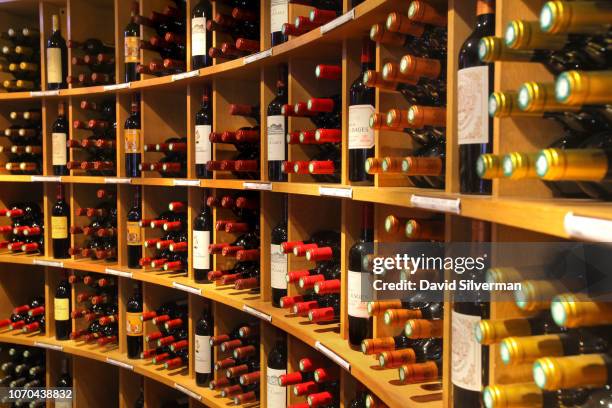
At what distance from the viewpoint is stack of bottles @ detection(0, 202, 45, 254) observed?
8.94ft

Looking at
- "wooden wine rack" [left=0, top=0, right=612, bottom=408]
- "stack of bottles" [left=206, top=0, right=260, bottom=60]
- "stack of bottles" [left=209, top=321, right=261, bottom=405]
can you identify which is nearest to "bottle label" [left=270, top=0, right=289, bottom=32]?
"wooden wine rack" [left=0, top=0, right=612, bottom=408]

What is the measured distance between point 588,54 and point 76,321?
2396 millimetres

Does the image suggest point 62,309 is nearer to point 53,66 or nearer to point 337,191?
point 53,66

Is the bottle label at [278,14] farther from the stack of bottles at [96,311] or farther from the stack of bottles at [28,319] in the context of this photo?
the stack of bottles at [28,319]

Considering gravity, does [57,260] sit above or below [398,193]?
below

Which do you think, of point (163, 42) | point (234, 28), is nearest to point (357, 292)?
point (234, 28)

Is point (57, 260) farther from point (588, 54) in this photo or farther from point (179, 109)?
point (588, 54)

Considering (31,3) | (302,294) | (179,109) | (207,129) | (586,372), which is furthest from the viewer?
(31,3)

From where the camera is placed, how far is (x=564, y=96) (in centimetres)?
61

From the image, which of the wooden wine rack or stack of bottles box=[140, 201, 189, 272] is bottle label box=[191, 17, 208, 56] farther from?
stack of bottles box=[140, 201, 189, 272]

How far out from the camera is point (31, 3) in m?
2.73

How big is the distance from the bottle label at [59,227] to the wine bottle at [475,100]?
2112 millimetres

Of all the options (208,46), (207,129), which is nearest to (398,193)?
(207,129)

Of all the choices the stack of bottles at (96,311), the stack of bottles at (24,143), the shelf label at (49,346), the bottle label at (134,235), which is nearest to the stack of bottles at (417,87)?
the bottle label at (134,235)
